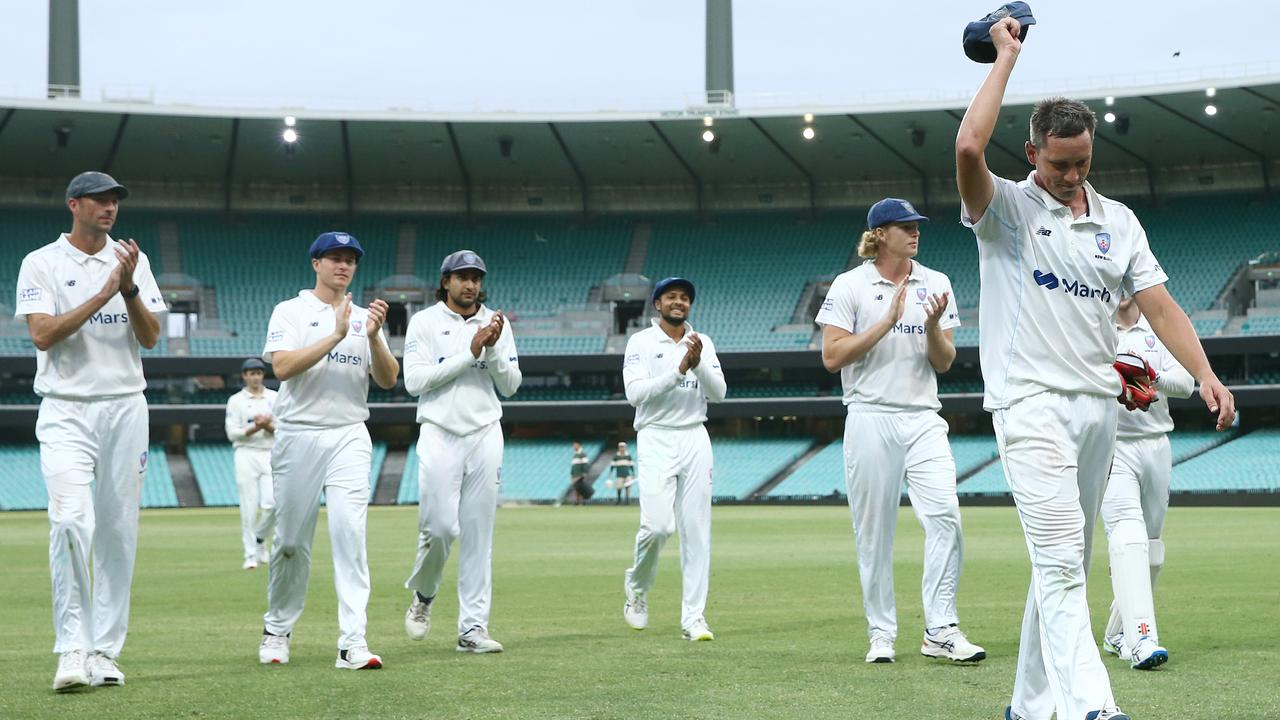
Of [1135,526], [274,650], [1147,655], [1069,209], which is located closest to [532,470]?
[274,650]

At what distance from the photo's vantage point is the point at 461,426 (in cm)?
916

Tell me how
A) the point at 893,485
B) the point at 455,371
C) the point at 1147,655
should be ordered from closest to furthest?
the point at 1147,655 < the point at 893,485 < the point at 455,371

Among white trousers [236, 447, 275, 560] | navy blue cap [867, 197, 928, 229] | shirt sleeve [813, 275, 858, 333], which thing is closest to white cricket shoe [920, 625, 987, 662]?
shirt sleeve [813, 275, 858, 333]

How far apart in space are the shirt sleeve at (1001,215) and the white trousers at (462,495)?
438 centimetres

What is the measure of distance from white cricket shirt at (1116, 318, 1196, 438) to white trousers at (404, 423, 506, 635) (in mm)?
3939

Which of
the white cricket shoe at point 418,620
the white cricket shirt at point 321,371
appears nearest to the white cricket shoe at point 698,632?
the white cricket shoe at point 418,620

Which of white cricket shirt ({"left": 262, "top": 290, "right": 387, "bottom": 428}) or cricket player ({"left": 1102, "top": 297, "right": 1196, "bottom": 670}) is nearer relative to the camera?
cricket player ({"left": 1102, "top": 297, "right": 1196, "bottom": 670})

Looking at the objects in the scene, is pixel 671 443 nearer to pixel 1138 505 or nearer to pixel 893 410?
pixel 893 410

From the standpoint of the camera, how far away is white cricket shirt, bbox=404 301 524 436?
29.9 feet

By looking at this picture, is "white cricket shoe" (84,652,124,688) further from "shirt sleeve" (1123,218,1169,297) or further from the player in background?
the player in background

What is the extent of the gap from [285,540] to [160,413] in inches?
1675

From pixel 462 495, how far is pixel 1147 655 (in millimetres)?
4350

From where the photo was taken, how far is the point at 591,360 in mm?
50469

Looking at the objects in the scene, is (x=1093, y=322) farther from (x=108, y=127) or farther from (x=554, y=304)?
(x=554, y=304)
